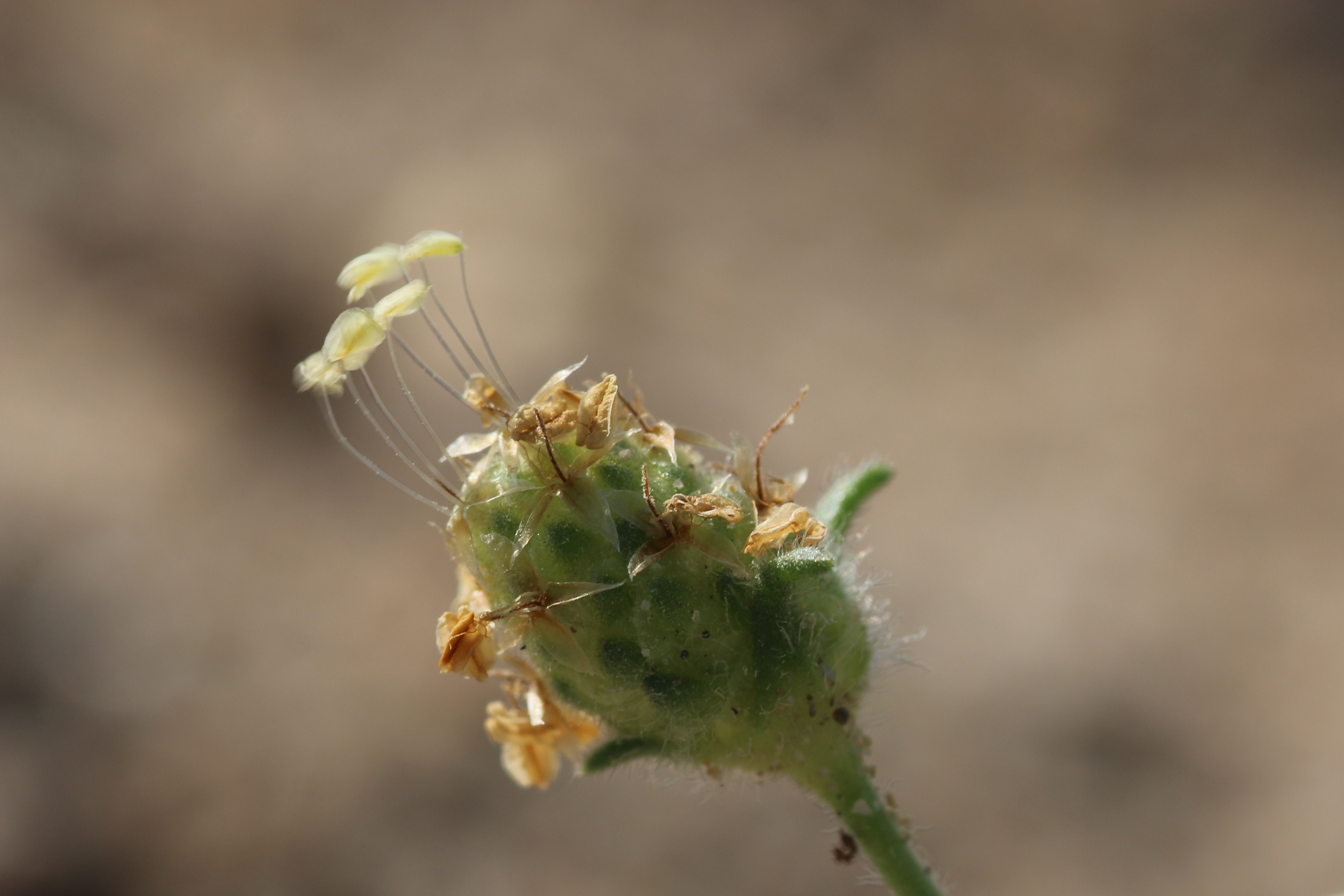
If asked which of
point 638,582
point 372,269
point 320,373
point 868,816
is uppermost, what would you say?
point 372,269

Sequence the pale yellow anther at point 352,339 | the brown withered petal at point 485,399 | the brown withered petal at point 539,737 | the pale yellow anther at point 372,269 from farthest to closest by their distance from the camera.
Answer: the brown withered petal at point 539,737 → the brown withered petal at point 485,399 → the pale yellow anther at point 372,269 → the pale yellow anther at point 352,339

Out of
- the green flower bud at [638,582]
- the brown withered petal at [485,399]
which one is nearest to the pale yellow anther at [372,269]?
the green flower bud at [638,582]

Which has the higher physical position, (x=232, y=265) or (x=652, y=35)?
(x=652, y=35)

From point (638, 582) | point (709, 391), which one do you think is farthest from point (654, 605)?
point (709, 391)

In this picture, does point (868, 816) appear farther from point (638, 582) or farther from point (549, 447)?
point (549, 447)

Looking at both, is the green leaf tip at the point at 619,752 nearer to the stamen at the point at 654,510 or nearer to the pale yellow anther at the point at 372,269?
the stamen at the point at 654,510

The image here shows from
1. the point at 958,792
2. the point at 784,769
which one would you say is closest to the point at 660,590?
the point at 784,769

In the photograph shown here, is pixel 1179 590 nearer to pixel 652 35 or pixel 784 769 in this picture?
pixel 784 769
